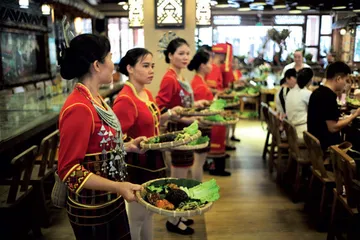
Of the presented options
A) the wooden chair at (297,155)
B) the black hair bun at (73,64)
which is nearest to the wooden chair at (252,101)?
the wooden chair at (297,155)

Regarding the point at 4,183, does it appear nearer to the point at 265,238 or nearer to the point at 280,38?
the point at 265,238

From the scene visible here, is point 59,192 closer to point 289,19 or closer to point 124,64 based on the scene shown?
point 124,64

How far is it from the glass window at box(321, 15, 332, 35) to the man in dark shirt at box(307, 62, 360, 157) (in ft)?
35.7

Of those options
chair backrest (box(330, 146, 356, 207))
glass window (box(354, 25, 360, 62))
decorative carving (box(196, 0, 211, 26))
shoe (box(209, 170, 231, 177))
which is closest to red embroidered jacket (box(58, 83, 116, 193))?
chair backrest (box(330, 146, 356, 207))

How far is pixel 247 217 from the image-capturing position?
3480 mm

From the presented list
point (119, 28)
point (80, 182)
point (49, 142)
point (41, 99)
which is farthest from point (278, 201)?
point (119, 28)

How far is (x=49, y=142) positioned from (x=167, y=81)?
1086mm

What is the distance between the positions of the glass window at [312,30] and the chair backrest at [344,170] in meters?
11.6

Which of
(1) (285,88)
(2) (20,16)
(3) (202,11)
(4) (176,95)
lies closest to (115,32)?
(2) (20,16)

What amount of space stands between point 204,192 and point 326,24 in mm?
13026

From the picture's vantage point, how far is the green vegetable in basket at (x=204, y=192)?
1642 millimetres

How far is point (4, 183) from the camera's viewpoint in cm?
296

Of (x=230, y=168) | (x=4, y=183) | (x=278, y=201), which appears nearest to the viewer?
(x=4, y=183)

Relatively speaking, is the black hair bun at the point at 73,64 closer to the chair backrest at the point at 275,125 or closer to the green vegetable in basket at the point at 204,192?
the green vegetable in basket at the point at 204,192
